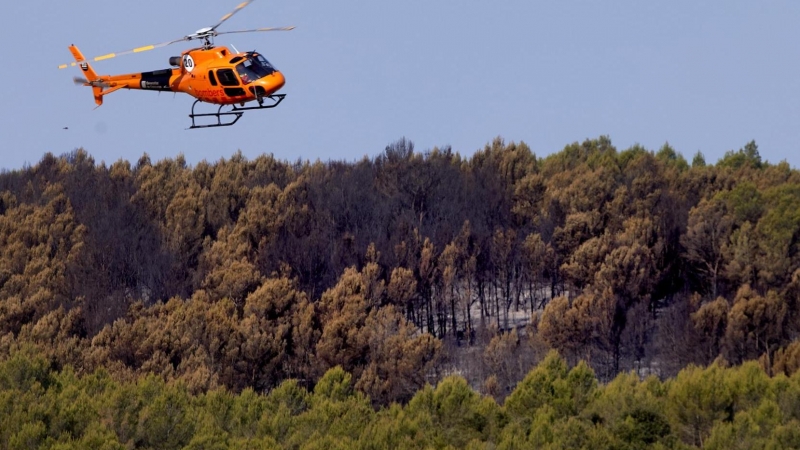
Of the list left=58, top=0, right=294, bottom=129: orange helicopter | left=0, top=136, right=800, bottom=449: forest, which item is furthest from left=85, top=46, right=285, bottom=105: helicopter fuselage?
left=0, top=136, right=800, bottom=449: forest

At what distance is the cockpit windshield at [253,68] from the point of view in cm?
3762

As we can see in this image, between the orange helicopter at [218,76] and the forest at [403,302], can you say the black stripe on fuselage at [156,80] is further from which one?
the forest at [403,302]

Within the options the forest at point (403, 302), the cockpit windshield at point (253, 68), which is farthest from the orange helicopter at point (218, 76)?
the forest at point (403, 302)

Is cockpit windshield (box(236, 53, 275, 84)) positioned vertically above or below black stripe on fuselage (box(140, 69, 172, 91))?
below

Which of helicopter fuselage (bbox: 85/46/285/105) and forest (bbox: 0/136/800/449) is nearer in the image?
helicopter fuselage (bbox: 85/46/285/105)

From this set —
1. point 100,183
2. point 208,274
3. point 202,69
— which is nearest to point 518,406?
point 202,69

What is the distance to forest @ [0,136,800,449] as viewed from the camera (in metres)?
51.3

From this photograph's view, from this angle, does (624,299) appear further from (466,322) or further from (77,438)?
(77,438)

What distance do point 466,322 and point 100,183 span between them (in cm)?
2439

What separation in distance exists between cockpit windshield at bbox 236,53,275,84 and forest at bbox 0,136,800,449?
1261 centimetres

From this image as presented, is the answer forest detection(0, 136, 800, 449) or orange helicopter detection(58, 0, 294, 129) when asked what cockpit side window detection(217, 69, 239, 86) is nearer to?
orange helicopter detection(58, 0, 294, 129)

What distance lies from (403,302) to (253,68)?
34.9 m

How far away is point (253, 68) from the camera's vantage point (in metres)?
37.8

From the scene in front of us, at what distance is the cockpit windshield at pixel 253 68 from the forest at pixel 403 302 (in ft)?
41.4
